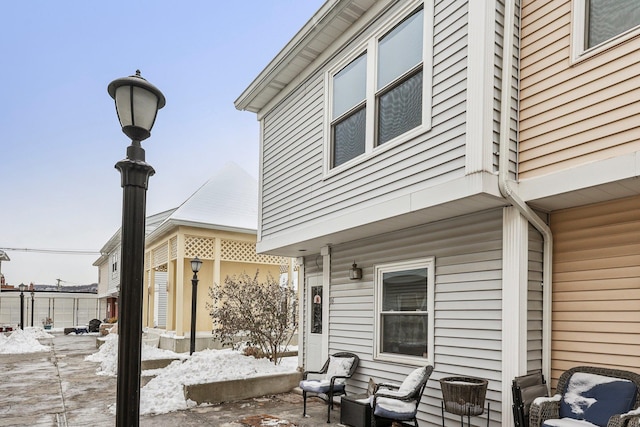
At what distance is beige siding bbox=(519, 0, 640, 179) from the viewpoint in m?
3.51

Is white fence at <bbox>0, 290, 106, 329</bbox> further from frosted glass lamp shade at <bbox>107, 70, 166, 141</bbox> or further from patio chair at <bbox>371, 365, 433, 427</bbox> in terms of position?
frosted glass lamp shade at <bbox>107, 70, 166, 141</bbox>

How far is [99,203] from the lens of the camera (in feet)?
74.7

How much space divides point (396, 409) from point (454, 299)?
4.32 feet

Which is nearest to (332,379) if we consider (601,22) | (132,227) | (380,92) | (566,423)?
(566,423)

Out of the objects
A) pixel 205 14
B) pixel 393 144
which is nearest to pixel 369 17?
pixel 393 144

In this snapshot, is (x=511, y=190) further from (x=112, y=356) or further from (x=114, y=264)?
(x=114, y=264)

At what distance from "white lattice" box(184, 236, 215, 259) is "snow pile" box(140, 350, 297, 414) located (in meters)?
4.89

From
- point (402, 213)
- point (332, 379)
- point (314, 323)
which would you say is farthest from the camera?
point (314, 323)

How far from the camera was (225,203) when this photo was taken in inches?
582

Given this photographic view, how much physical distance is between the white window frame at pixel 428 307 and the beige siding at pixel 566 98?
1708 millimetres

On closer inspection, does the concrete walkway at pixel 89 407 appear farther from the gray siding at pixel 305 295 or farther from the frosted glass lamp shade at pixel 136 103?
the frosted glass lamp shade at pixel 136 103


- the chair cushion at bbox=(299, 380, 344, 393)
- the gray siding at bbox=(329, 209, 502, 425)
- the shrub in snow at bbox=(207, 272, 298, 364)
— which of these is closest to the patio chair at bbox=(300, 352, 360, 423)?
the chair cushion at bbox=(299, 380, 344, 393)

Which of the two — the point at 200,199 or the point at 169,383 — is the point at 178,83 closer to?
the point at 200,199

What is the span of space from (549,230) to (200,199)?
1172cm
